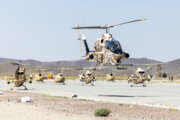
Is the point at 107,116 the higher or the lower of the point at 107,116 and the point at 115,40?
the lower

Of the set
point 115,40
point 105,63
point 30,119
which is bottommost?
point 30,119

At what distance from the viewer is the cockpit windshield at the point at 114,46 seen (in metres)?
27.0

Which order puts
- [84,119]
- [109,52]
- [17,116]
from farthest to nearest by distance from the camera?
1. [109,52]
2. [17,116]
3. [84,119]

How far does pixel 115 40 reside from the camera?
2766cm

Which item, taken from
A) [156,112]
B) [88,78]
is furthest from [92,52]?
[88,78]

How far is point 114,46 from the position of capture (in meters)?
27.2

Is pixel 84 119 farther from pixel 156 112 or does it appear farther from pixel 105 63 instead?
pixel 105 63

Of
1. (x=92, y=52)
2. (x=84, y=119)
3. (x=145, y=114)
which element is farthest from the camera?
(x=92, y=52)

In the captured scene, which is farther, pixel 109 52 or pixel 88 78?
pixel 88 78

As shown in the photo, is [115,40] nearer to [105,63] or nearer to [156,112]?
[105,63]

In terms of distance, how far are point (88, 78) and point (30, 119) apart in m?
41.7

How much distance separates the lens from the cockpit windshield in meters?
27.0

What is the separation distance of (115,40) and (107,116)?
1365cm

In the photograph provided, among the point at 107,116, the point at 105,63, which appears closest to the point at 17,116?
the point at 107,116
